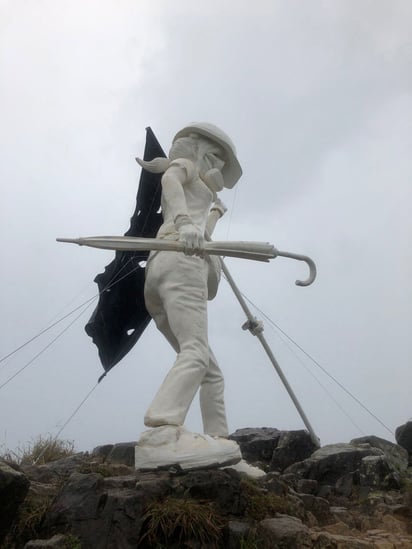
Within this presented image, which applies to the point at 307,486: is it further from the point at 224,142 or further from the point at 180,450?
the point at 224,142

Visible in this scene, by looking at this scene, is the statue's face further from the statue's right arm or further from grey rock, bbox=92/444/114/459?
grey rock, bbox=92/444/114/459

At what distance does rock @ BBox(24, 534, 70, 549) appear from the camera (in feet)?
10.7

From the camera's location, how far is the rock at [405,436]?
707cm

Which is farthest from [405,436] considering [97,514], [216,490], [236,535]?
[97,514]

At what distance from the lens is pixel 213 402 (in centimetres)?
527

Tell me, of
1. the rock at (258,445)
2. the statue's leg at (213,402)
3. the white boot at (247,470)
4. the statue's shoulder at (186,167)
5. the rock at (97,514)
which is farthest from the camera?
the rock at (258,445)

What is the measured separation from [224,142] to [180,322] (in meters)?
2.01

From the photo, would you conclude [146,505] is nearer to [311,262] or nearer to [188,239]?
[188,239]

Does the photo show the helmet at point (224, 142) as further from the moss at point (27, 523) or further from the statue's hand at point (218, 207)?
the moss at point (27, 523)

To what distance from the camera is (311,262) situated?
5.46 m

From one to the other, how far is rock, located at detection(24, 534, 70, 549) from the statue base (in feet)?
3.20

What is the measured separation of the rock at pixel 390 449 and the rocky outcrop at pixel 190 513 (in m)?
1.18

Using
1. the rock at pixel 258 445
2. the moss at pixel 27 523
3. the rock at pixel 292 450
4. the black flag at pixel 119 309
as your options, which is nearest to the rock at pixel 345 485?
the rock at pixel 292 450

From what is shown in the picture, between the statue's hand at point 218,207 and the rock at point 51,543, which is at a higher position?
the statue's hand at point 218,207
